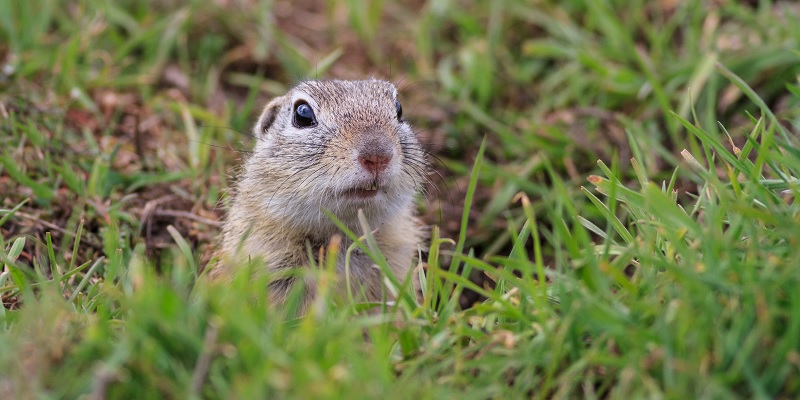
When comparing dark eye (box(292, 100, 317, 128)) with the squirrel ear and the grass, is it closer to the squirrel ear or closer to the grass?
the squirrel ear

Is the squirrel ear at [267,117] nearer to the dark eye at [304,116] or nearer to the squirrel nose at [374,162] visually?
the dark eye at [304,116]

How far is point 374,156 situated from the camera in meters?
4.32

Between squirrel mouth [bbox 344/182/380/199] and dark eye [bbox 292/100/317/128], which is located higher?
dark eye [bbox 292/100/317/128]

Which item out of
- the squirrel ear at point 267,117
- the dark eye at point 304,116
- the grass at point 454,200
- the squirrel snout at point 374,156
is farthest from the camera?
the squirrel ear at point 267,117

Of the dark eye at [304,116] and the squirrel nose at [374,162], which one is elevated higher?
the dark eye at [304,116]

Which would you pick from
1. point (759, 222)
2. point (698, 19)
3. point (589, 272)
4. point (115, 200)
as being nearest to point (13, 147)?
point (115, 200)

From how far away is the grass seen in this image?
2.93 meters

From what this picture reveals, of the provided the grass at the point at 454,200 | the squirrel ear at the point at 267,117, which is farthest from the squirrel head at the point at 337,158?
the grass at the point at 454,200

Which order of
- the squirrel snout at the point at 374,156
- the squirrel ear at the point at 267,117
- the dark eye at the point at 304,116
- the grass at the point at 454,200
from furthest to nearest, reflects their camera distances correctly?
the squirrel ear at the point at 267,117 → the dark eye at the point at 304,116 → the squirrel snout at the point at 374,156 → the grass at the point at 454,200

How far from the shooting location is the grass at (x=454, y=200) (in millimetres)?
2928

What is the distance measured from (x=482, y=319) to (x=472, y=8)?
Answer: 492 centimetres

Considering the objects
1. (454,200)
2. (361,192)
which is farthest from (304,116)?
(454,200)

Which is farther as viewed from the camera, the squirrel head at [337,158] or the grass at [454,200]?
the squirrel head at [337,158]

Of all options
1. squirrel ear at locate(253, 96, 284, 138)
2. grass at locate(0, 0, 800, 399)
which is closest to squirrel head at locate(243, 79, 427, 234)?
squirrel ear at locate(253, 96, 284, 138)
